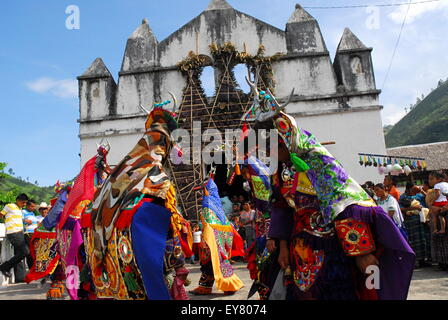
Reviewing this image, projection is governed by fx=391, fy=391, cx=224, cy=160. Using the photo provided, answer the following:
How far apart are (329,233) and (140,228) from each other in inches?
56.3

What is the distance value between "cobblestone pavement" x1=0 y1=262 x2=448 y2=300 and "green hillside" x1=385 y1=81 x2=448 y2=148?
39744mm

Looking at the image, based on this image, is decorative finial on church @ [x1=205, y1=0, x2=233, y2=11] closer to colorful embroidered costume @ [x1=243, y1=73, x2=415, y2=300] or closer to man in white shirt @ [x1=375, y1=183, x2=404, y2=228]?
man in white shirt @ [x1=375, y1=183, x2=404, y2=228]

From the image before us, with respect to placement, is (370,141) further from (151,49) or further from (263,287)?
(263,287)

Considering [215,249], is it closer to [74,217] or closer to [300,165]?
[74,217]

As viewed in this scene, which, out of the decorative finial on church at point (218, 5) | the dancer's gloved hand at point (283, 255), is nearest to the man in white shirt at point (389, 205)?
the dancer's gloved hand at point (283, 255)

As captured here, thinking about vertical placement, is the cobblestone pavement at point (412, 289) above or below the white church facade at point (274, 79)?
below

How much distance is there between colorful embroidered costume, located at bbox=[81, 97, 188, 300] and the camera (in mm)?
3045

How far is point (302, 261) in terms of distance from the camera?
282 centimetres

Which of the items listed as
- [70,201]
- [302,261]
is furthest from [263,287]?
[70,201]

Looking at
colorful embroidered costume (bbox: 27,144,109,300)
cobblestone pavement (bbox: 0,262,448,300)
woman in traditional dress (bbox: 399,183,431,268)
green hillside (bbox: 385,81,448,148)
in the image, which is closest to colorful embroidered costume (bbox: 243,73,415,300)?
colorful embroidered costume (bbox: 27,144,109,300)

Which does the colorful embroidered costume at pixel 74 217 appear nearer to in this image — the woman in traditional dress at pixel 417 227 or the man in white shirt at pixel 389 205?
the man in white shirt at pixel 389 205

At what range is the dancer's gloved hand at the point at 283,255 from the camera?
2961 mm

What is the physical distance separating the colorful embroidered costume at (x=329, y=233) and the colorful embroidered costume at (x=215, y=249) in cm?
293

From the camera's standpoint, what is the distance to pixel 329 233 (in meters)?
2.68
